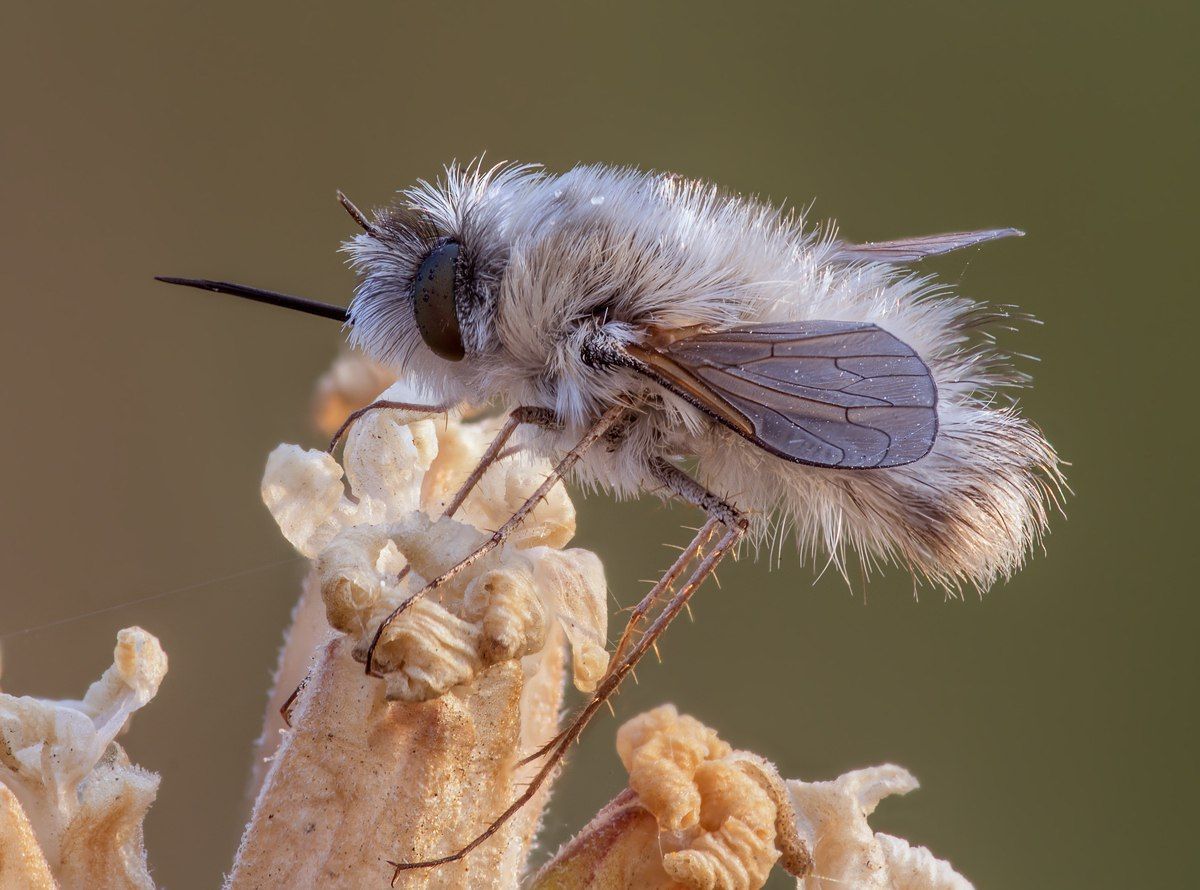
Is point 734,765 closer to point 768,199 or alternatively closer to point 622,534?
point 768,199

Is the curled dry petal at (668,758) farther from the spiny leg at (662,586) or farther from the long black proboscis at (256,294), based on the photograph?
the long black proboscis at (256,294)

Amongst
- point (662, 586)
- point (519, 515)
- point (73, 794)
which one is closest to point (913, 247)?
point (662, 586)

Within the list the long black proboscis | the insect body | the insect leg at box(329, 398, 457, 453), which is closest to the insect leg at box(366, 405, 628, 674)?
the insect body

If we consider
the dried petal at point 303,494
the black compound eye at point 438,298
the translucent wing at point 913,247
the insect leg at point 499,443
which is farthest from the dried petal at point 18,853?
the translucent wing at point 913,247

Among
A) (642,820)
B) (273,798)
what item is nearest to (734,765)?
(642,820)

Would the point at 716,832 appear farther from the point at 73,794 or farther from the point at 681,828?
the point at 73,794

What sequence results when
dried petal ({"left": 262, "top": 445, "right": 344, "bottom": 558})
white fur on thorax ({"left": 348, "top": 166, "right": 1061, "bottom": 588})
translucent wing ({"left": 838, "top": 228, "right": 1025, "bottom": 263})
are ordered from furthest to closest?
translucent wing ({"left": 838, "top": 228, "right": 1025, "bottom": 263}) < white fur on thorax ({"left": 348, "top": 166, "right": 1061, "bottom": 588}) < dried petal ({"left": 262, "top": 445, "right": 344, "bottom": 558})

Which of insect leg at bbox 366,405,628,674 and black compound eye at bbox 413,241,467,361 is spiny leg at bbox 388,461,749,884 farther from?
black compound eye at bbox 413,241,467,361
